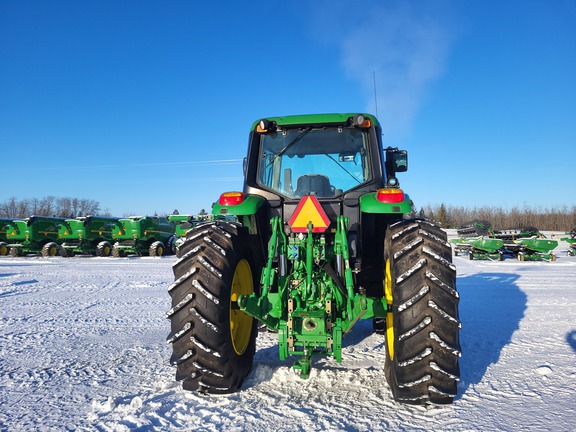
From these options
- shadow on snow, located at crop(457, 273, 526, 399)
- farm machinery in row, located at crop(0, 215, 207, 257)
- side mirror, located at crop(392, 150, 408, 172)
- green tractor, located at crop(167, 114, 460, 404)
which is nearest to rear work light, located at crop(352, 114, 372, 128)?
green tractor, located at crop(167, 114, 460, 404)

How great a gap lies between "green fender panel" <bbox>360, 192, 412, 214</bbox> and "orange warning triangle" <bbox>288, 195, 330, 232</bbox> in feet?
1.21

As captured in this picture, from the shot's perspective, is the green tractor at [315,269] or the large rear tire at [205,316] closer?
the green tractor at [315,269]

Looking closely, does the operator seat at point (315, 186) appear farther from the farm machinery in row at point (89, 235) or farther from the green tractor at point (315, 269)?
the farm machinery in row at point (89, 235)

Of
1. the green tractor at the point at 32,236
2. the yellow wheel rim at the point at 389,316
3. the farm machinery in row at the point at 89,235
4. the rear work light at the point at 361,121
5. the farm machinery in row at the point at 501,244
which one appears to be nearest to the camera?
the yellow wheel rim at the point at 389,316

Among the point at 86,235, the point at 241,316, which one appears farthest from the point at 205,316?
the point at 86,235

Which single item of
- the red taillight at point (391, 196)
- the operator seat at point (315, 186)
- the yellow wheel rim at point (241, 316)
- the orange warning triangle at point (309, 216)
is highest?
the operator seat at point (315, 186)

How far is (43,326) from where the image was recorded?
17.1ft

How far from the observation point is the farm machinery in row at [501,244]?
17703mm

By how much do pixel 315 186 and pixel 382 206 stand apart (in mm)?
1018

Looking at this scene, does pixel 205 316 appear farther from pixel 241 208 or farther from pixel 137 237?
pixel 137 237

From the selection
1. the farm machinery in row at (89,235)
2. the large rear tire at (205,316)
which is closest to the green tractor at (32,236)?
the farm machinery in row at (89,235)

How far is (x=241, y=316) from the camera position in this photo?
3.58 meters

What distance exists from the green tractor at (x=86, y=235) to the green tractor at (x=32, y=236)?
71cm

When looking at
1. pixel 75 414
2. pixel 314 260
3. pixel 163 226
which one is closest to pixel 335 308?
pixel 314 260
